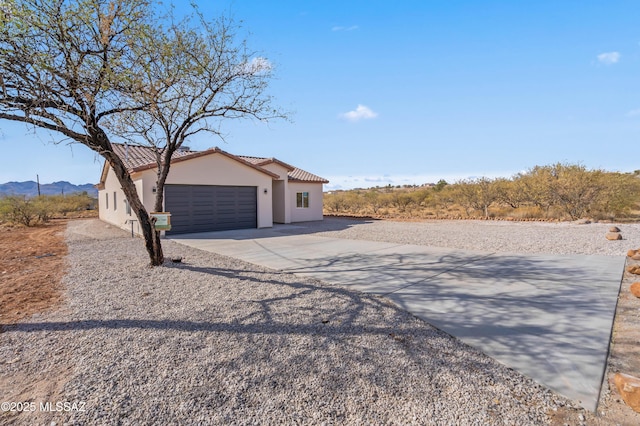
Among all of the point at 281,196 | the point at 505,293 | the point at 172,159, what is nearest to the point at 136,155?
the point at 172,159

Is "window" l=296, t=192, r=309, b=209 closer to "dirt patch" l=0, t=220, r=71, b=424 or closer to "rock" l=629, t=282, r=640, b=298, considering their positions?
"dirt patch" l=0, t=220, r=71, b=424

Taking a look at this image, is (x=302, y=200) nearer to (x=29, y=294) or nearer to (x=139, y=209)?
(x=139, y=209)

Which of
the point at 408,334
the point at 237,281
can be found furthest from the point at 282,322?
the point at 237,281

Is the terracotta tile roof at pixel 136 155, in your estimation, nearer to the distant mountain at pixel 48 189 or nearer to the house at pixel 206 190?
the house at pixel 206 190

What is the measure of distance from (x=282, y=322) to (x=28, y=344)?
9.05 feet

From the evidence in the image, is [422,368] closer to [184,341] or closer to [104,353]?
[184,341]

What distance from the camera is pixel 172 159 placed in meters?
12.9

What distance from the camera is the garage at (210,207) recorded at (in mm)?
13477

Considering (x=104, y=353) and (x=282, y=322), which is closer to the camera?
(x=104, y=353)

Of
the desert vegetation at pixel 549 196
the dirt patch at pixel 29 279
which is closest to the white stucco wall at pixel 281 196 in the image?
the dirt patch at pixel 29 279

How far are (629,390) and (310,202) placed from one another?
62.5ft

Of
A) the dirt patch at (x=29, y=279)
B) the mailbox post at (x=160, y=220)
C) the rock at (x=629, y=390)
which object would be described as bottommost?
the rock at (x=629, y=390)

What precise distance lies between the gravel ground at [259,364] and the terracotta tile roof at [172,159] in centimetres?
641

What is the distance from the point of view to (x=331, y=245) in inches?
416
